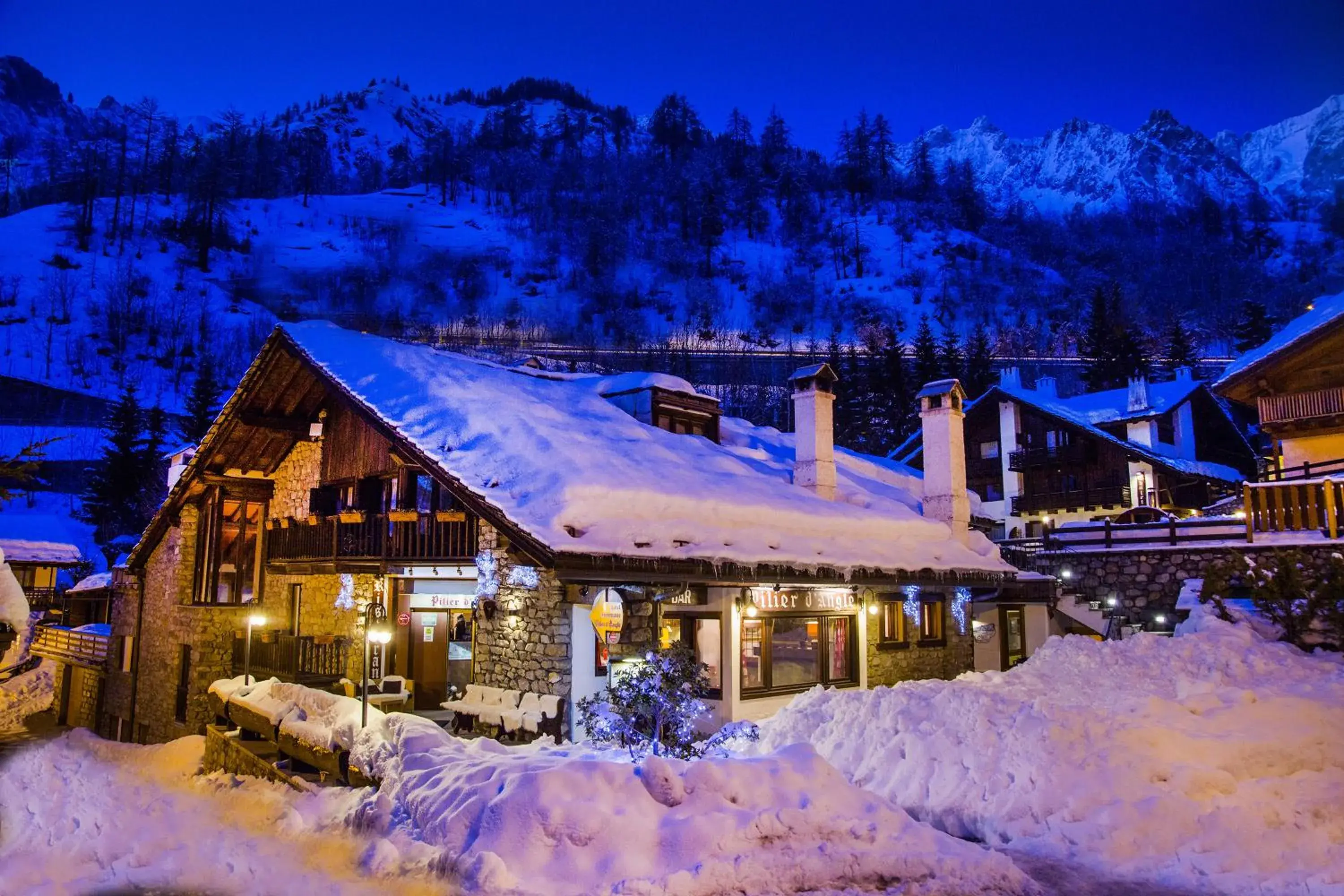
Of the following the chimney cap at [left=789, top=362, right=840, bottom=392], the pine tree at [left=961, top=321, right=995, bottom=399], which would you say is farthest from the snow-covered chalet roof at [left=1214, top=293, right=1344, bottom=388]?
the pine tree at [left=961, top=321, right=995, bottom=399]

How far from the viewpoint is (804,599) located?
54.2 ft

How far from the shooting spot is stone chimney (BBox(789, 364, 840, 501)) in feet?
64.6

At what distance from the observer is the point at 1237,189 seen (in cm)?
16025

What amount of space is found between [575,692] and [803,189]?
13142 cm

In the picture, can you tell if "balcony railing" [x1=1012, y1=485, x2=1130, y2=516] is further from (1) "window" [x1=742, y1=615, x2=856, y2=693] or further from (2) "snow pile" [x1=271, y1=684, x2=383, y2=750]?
(2) "snow pile" [x1=271, y1=684, x2=383, y2=750]

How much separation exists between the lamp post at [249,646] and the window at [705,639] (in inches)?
321

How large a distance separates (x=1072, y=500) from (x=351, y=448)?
99.2 feet

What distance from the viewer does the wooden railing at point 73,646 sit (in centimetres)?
2498

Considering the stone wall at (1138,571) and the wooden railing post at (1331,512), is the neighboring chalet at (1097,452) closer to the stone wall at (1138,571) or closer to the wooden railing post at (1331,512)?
the stone wall at (1138,571)

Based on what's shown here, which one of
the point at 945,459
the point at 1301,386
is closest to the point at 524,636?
the point at 945,459

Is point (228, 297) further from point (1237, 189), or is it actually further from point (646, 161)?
point (1237, 189)

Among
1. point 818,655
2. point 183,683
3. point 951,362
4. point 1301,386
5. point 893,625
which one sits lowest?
point 183,683

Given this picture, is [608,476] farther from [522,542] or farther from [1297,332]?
[1297,332]

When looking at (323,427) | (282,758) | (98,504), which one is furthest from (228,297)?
(282,758)
